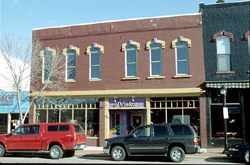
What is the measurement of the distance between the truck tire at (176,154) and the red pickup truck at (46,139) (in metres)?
4.50

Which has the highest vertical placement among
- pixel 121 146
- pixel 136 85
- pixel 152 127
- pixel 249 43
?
pixel 249 43

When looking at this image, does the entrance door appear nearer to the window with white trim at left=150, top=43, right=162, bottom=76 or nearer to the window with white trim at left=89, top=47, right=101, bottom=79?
the window with white trim at left=150, top=43, right=162, bottom=76

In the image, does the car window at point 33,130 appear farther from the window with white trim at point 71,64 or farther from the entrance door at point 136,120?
the entrance door at point 136,120

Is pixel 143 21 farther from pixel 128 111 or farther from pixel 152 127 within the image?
pixel 152 127

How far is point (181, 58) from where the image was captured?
1703 centimetres

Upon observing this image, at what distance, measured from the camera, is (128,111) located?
1780cm

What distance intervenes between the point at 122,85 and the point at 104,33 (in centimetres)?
392

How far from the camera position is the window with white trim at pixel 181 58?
16922 millimetres

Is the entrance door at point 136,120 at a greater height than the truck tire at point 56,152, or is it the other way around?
the entrance door at point 136,120

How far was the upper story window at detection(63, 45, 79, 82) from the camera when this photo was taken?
18594mm

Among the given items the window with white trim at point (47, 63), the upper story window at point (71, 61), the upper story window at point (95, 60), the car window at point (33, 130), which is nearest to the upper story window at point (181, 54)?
the upper story window at point (95, 60)

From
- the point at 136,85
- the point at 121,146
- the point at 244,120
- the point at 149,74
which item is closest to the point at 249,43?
the point at 244,120

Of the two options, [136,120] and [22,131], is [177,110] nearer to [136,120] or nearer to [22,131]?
[136,120]

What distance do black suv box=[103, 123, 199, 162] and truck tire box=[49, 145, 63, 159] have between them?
2.31 m
